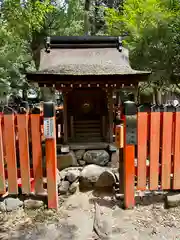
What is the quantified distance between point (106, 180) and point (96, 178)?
17 centimetres

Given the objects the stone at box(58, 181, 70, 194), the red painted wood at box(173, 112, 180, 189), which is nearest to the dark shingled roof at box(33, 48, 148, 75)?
the red painted wood at box(173, 112, 180, 189)

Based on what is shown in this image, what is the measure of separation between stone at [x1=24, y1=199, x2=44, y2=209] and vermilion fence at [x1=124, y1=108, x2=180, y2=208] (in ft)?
3.90

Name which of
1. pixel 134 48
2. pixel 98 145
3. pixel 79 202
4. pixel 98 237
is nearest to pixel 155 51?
pixel 134 48

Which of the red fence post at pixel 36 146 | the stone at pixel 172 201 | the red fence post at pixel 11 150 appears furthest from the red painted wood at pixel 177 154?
the red fence post at pixel 11 150

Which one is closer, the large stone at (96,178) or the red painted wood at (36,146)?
the red painted wood at (36,146)

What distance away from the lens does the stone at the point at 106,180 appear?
354 cm

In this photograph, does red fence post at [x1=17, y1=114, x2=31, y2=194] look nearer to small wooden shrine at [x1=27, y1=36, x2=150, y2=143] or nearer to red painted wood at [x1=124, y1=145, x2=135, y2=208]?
red painted wood at [x1=124, y1=145, x2=135, y2=208]

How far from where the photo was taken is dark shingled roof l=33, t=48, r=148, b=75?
16.2 feet

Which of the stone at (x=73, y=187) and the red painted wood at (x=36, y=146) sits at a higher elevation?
the red painted wood at (x=36, y=146)

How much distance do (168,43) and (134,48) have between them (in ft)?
5.53

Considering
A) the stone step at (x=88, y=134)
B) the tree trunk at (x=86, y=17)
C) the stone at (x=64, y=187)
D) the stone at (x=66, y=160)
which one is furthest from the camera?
the tree trunk at (x=86, y=17)

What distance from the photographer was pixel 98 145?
211 inches

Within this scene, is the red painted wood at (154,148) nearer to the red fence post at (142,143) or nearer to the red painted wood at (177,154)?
the red fence post at (142,143)

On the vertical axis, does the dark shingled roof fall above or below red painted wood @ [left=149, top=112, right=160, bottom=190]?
above
